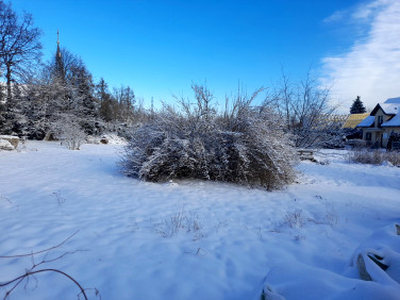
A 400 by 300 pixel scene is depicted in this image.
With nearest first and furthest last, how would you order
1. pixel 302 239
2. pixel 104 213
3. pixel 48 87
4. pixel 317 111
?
pixel 302 239, pixel 104 213, pixel 317 111, pixel 48 87

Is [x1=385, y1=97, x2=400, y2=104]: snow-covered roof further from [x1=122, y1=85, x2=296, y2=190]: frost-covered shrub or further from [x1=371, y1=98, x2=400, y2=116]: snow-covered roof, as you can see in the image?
[x1=122, y1=85, x2=296, y2=190]: frost-covered shrub

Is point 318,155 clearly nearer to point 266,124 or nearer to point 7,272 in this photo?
point 266,124

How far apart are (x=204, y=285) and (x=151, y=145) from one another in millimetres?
4603

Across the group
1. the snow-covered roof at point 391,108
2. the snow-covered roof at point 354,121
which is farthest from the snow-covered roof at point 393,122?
the snow-covered roof at point 354,121

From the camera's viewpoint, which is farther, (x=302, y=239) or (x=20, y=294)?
(x=302, y=239)

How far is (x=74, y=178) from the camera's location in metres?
5.67

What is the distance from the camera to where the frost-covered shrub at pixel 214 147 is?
5.67 metres

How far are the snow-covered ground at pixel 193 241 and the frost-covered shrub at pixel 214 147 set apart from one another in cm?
71

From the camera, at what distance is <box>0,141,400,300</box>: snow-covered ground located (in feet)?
5.43

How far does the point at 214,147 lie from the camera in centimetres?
590

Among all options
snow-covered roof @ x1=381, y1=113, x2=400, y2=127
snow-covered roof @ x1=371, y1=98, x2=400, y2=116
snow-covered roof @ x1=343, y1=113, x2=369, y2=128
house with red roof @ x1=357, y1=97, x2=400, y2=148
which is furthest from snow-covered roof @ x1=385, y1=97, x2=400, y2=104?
snow-covered roof @ x1=343, y1=113, x2=369, y2=128

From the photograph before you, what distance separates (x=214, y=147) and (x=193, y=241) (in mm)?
→ 3521

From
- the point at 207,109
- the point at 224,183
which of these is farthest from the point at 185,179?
the point at 207,109

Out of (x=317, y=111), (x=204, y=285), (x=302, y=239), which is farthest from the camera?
(x=317, y=111)
